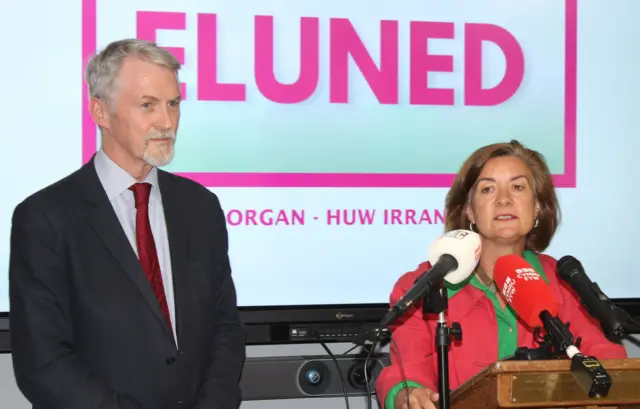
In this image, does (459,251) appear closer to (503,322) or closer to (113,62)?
(503,322)

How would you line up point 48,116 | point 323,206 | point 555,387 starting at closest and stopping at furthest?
point 555,387, point 48,116, point 323,206

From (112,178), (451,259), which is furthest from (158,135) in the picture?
(451,259)

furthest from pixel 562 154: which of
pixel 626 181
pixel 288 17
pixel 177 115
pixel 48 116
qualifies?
pixel 48 116

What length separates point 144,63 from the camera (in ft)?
10.2

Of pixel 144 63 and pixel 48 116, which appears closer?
pixel 144 63

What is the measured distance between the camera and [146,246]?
3.13 metres

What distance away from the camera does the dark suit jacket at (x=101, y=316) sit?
2.87 metres

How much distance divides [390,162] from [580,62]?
1.07 m

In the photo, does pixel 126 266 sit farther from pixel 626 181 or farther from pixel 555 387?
pixel 626 181

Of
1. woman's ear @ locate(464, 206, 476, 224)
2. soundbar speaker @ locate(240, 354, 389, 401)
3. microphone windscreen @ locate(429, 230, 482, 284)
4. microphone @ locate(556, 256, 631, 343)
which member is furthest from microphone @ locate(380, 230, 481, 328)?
soundbar speaker @ locate(240, 354, 389, 401)

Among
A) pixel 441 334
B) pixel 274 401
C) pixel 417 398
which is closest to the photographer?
pixel 441 334

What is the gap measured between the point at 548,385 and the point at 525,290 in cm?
40

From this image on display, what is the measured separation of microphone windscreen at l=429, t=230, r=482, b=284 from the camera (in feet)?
8.09

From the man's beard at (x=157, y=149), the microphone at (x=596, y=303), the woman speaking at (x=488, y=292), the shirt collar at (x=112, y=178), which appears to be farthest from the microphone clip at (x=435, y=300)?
the shirt collar at (x=112, y=178)
